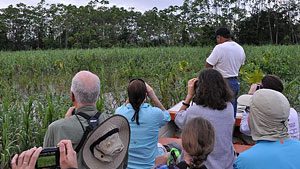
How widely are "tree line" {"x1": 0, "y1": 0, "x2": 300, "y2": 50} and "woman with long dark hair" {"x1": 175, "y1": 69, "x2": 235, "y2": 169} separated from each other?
32403mm

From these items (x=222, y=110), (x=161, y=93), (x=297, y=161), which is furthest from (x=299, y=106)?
(x=297, y=161)

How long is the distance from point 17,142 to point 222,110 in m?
2.06

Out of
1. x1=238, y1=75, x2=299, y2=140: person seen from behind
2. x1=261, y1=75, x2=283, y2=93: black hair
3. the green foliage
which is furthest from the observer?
the green foliage

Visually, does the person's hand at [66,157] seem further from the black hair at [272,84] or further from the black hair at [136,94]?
the black hair at [272,84]

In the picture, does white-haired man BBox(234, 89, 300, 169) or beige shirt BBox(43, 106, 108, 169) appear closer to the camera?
white-haired man BBox(234, 89, 300, 169)

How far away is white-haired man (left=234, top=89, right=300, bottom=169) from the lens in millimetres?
1692

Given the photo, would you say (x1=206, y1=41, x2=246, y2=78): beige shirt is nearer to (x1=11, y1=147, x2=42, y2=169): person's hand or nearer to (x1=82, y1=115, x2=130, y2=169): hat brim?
(x1=82, y1=115, x2=130, y2=169): hat brim

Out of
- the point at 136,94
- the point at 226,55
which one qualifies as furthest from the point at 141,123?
the point at 226,55

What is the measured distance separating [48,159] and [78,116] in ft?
1.80

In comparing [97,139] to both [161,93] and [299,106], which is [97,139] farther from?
[299,106]

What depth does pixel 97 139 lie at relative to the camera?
1720 mm

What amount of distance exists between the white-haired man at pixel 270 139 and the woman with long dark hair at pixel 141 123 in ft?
3.54

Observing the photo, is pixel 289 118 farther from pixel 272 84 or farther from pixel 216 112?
pixel 216 112

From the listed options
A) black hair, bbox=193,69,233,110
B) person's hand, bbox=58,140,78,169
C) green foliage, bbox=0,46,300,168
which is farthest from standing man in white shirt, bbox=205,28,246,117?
person's hand, bbox=58,140,78,169
